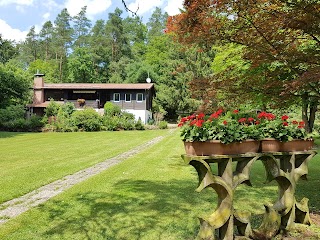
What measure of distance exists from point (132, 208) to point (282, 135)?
269cm

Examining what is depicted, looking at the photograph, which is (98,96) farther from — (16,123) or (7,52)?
(7,52)

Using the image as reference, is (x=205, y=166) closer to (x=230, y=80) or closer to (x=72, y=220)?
(x=72, y=220)

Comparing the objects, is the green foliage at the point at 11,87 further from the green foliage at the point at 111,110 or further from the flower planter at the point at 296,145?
the flower planter at the point at 296,145

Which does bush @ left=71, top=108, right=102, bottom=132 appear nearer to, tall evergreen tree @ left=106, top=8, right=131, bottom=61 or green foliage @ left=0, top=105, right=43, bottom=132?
green foliage @ left=0, top=105, right=43, bottom=132

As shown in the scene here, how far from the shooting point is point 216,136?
3.14 metres

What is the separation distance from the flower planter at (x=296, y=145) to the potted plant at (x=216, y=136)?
20.4 inches

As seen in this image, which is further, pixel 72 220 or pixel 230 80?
pixel 230 80

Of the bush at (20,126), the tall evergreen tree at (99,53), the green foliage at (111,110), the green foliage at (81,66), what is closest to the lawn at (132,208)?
the bush at (20,126)

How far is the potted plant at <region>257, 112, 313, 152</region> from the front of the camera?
11.7ft

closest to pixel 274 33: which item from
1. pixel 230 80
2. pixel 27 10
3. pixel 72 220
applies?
pixel 230 80

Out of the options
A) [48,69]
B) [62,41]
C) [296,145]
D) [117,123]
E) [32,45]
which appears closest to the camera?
[296,145]

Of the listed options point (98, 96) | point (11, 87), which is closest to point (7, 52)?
point (11, 87)

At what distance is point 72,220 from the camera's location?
4.34 metres

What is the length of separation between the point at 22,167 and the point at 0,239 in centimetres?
573
